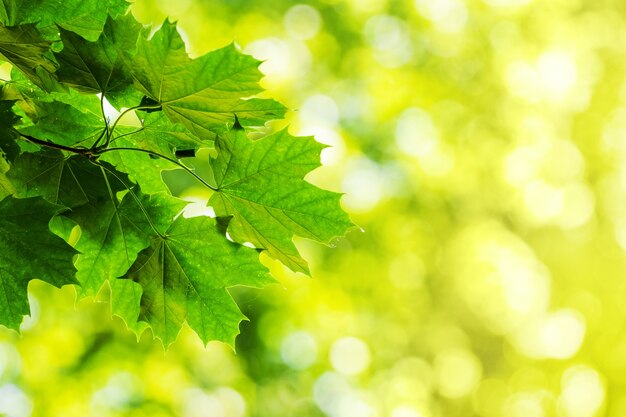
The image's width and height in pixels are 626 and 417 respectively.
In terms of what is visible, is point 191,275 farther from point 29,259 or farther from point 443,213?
point 443,213

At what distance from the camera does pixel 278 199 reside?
2.51 feet

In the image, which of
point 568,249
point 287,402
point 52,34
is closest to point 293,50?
point 287,402

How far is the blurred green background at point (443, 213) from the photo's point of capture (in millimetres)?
5098

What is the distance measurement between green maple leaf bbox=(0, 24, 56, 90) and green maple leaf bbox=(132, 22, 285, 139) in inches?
3.5

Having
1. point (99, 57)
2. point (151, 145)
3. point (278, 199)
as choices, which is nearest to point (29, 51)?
point (99, 57)

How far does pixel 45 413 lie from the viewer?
13.5 feet

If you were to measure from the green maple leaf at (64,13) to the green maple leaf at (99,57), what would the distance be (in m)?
0.03

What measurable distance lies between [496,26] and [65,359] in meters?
5.04

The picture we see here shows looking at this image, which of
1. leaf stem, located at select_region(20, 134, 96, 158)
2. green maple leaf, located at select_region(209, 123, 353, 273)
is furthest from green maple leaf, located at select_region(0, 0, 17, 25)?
green maple leaf, located at select_region(209, 123, 353, 273)

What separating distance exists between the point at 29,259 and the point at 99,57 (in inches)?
8.6

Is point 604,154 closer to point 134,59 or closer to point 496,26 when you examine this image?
point 496,26

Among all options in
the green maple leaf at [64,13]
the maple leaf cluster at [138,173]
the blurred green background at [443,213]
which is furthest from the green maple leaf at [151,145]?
the blurred green background at [443,213]

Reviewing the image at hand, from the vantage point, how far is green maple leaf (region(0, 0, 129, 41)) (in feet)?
2.21

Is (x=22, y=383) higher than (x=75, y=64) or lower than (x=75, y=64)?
higher
